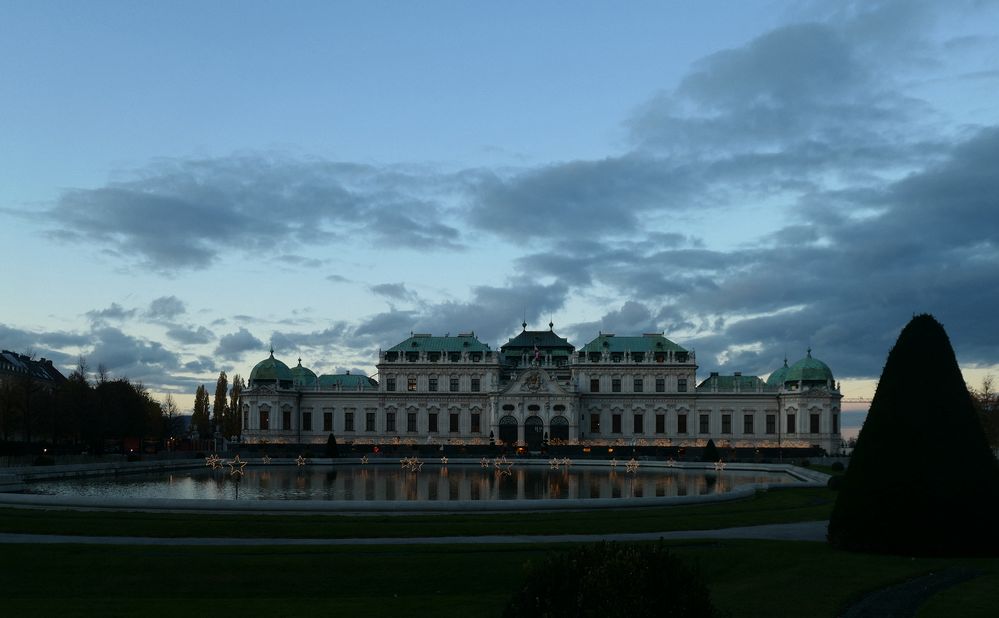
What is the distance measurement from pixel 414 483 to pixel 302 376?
7180 cm

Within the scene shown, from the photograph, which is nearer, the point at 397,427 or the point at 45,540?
the point at 45,540

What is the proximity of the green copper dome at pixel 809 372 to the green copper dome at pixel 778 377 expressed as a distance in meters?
3.27

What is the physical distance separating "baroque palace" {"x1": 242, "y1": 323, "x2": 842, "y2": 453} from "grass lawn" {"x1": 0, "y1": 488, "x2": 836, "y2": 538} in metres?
79.4

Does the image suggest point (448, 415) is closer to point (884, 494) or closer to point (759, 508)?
point (759, 508)

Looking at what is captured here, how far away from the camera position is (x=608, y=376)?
122 m

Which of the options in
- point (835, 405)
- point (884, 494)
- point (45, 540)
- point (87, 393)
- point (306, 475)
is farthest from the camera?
point (835, 405)

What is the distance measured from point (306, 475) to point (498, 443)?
164 ft

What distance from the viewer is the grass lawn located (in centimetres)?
3084

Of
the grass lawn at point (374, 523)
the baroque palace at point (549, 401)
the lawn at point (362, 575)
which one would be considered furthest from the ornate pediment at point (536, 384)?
the lawn at point (362, 575)

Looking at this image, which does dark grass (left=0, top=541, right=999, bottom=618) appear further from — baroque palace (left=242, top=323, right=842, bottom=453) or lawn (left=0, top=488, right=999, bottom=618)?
baroque palace (left=242, top=323, right=842, bottom=453)

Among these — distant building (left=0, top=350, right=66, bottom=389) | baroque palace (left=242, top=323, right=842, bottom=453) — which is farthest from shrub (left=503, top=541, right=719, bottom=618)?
distant building (left=0, top=350, right=66, bottom=389)

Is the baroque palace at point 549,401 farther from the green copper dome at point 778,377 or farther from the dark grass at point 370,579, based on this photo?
the dark grass at point 370,579

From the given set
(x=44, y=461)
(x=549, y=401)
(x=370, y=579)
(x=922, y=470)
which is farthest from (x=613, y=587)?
(x=549, y=401)

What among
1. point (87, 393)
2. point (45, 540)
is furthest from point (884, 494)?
point (87, 393)
